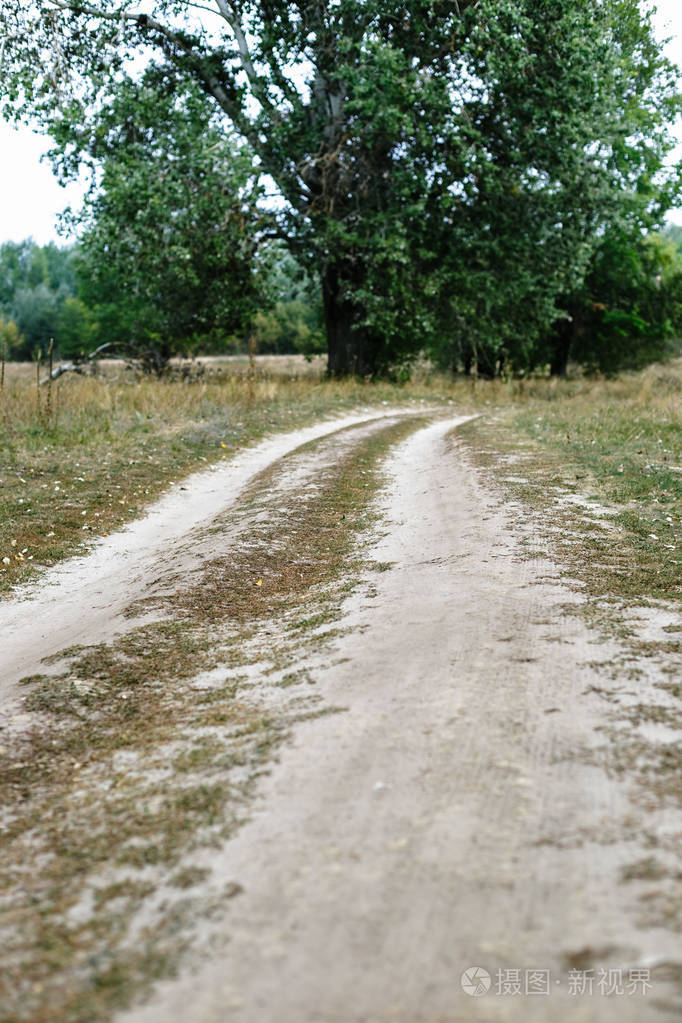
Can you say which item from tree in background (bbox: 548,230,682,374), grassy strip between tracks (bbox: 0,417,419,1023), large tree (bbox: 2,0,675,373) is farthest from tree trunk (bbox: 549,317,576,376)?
grassy strip between tracks (bbox: 0,417,419,1023)

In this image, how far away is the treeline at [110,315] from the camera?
2411 cm

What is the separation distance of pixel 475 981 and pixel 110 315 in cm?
6663

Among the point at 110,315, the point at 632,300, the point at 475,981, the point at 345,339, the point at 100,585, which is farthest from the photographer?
the point at 110,315

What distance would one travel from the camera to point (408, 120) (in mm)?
20172

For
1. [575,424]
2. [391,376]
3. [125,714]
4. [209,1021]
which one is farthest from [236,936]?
[391,376]

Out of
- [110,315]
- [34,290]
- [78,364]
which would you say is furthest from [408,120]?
[34,290]

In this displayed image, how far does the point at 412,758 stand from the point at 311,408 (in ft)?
57.5

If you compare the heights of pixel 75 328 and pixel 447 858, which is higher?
pixel 75 328

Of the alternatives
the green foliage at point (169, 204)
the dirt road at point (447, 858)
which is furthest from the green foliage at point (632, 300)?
the dirt road at point (447, 858)

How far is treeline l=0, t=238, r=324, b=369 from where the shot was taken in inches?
949

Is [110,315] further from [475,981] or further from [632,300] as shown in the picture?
[475,981]

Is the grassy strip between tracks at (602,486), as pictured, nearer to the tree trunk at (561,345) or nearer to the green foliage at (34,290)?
the tree trunk at (561,345)

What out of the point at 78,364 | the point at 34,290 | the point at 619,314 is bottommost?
the point at 78,364

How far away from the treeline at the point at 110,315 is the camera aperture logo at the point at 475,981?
12910mm
